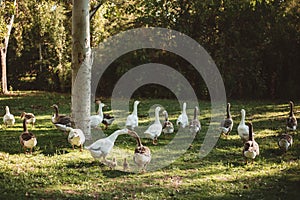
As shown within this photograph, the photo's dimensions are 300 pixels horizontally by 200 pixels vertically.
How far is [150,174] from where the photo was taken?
26.8 feet

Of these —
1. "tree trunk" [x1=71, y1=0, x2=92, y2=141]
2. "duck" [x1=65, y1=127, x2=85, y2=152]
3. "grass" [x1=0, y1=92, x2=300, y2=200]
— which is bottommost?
"grass" [x1=0, y1=92, x2=300, y2=200]

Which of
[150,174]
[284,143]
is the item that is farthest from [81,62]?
[284,143]

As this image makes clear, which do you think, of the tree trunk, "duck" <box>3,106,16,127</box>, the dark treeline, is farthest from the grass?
the dark treeline

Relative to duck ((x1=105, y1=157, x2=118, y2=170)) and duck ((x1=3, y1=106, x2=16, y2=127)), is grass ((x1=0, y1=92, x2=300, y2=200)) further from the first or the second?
duck ((x1=3, y1=106, x2=16, y2=127))

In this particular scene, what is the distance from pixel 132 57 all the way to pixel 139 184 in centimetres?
1705

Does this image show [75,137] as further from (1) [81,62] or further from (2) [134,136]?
(1) [81,62]

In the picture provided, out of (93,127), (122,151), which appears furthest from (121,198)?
(93,127)

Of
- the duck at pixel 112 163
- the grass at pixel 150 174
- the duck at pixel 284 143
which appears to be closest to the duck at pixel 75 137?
the grass at pixel 150 174

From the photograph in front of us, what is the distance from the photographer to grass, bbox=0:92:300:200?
23.1 ft

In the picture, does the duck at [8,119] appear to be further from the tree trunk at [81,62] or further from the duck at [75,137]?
the duck at [75,137]

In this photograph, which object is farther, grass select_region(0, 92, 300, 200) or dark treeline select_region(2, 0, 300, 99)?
dark treeline select_region(2, 0, 300, 99)

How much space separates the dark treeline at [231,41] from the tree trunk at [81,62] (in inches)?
457

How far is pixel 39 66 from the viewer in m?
27.5

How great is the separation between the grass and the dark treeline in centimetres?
1181
